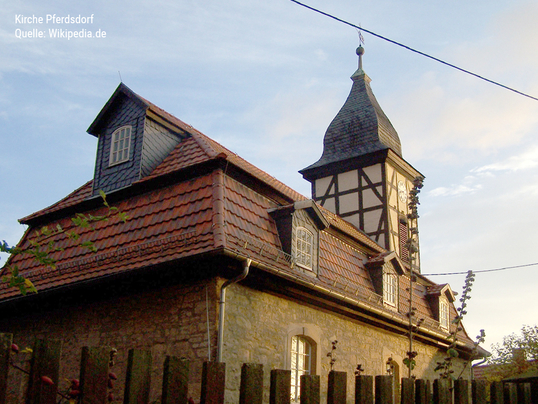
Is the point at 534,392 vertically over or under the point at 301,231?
under

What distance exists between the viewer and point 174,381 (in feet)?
9.30

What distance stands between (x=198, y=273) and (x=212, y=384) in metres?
7.00

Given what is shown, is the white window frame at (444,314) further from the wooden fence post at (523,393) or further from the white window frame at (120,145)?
the wooden fence post at (523,393)

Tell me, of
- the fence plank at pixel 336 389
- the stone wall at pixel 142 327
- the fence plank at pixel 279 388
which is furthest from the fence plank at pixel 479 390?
the stone wall at pixel 142 327

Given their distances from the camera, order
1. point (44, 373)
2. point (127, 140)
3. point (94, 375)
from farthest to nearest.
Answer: point (127, 140)
point (94, 375)
point (44, 373)

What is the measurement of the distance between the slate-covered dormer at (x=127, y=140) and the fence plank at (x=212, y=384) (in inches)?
385

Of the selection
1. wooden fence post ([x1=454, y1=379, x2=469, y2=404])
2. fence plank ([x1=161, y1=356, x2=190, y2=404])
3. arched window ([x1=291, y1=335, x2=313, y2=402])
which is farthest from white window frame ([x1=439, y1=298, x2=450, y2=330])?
fence plank ([x1=161, y1=356, x2=190, y2=404])

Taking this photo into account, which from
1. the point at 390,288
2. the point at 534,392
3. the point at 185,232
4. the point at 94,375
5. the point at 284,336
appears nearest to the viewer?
the point at 94,375

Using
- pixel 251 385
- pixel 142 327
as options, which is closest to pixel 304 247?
pixel 142 327

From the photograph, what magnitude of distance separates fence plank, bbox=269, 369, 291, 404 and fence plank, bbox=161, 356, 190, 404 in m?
0.51

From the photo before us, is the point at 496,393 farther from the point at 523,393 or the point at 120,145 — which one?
the point at 120,145

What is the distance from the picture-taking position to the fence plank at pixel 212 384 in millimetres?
2902

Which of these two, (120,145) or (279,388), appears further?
(120,145)

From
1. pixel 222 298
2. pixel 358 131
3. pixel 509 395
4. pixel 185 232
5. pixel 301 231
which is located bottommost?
Result: pixel 509 395
